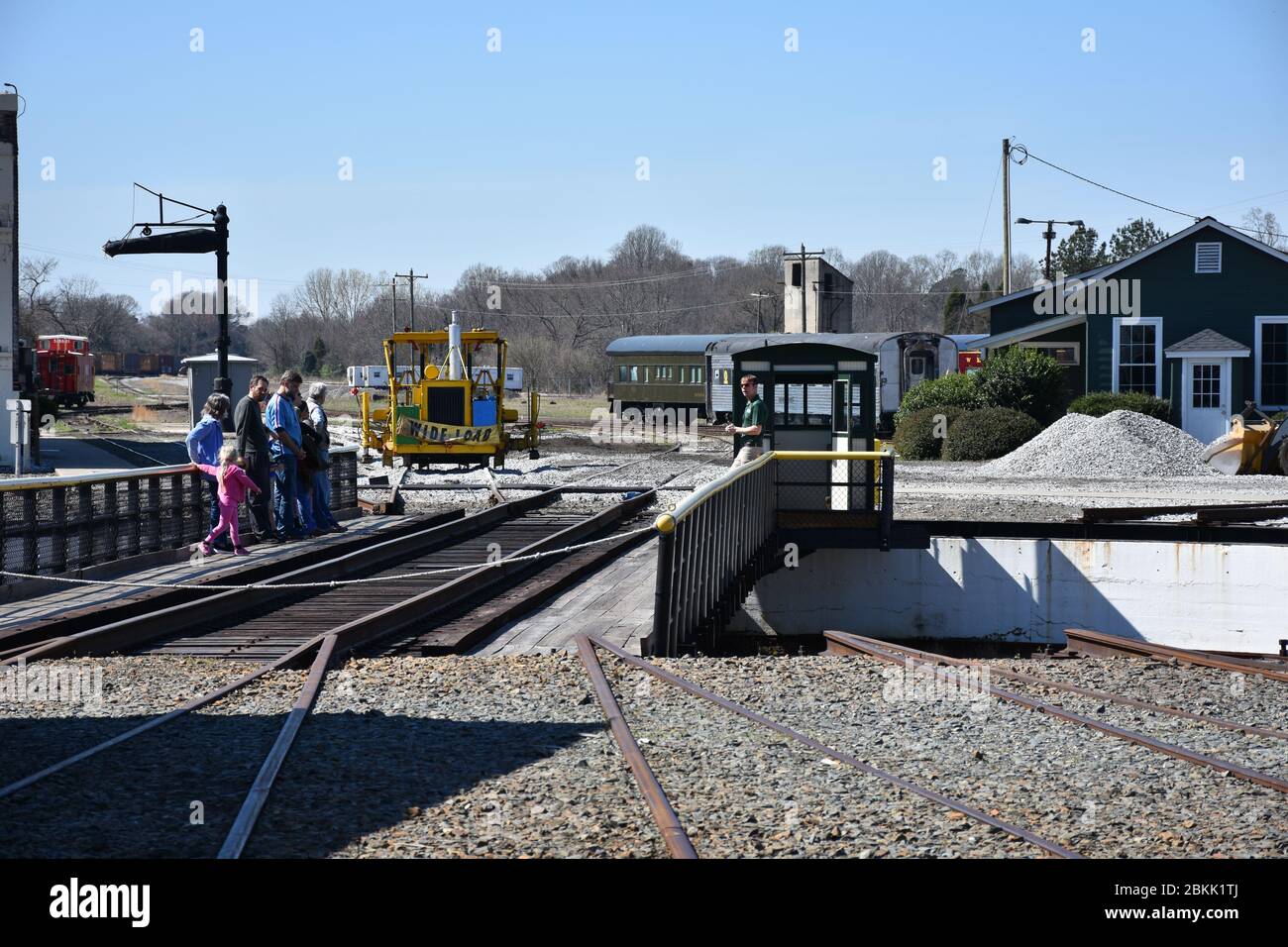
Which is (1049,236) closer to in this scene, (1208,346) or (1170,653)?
(1208,346)

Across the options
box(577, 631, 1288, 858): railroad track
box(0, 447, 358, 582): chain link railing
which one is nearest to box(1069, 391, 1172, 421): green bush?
box(577, 631, 1288, 858): railroad track

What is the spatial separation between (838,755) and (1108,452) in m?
25.3

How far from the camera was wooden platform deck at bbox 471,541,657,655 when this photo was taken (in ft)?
36.1

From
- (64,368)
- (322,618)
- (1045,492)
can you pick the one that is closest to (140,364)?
(64,368)

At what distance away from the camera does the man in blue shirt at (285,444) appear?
16.0 meters

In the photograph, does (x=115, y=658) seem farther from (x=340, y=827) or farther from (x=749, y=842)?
(x=749, y=842)

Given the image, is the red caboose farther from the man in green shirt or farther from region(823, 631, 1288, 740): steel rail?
region(823, 631, 1288, 740): steel rail

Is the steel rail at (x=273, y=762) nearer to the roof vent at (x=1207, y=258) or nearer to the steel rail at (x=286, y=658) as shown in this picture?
the steel rail at (x=286, y=658)

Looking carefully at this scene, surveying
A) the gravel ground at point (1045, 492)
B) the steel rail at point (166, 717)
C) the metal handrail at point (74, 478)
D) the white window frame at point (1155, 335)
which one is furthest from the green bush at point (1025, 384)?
the steel rail at point (166, 717)

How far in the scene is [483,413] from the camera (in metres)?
31.0

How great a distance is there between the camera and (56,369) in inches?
2395
